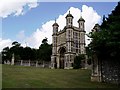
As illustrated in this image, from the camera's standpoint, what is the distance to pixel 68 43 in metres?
68.8

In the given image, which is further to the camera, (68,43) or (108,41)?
(68,43)

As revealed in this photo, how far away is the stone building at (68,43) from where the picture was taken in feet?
224

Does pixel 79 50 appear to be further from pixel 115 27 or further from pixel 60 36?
pixel 115 27

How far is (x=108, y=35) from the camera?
22.2 metres

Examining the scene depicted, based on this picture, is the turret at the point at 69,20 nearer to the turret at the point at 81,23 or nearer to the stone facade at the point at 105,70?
the turret at the point at 81,23

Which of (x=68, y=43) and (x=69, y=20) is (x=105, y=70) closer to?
(x=68, y=43)

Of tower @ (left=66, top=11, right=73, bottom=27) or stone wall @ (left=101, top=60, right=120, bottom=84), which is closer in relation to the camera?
stone wall @ (left=101, top=60, right=120, bottom=84)

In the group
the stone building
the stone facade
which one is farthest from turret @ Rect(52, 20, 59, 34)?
the stone facade

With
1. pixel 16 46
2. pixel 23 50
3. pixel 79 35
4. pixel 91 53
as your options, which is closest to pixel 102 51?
pixel 91 53

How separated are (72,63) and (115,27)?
46.2 metres

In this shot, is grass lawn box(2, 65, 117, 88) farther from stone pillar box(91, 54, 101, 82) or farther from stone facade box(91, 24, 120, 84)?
stone facade box(91, 24, 120, 84)

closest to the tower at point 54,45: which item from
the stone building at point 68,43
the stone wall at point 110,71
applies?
the stone building at point 68,43

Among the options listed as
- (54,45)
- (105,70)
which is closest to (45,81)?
(105,70)

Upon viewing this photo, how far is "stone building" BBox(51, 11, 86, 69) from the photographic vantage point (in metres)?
68.2
